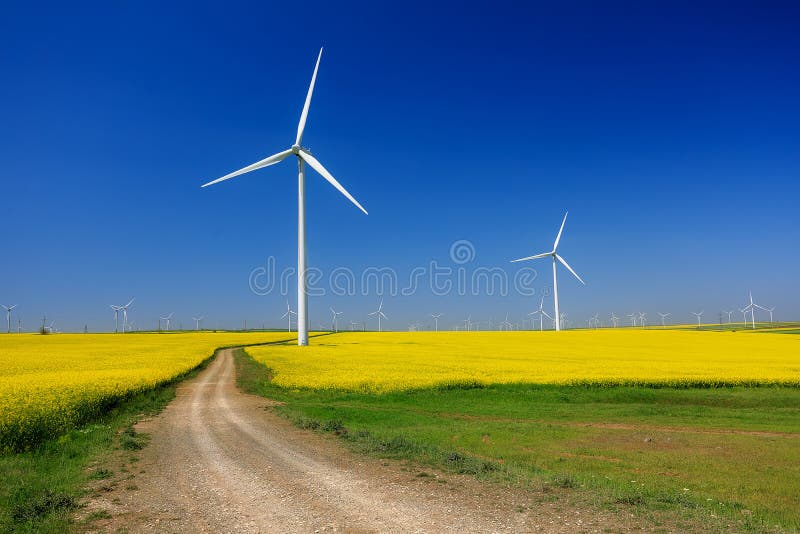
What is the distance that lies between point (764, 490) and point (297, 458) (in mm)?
13884

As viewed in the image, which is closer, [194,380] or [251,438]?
[251,438]

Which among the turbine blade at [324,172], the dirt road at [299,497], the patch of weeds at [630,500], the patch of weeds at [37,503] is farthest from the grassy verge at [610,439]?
the turbine blade at [324,172]

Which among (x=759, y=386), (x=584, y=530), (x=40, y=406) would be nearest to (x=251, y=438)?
(x=40, y=406)

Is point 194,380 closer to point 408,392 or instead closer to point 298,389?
point 298,389

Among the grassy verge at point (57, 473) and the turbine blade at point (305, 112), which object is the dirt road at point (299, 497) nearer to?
the grassy verge at point (57, 473)

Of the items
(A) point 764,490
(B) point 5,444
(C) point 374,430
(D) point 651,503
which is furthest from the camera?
(C) point 374,430

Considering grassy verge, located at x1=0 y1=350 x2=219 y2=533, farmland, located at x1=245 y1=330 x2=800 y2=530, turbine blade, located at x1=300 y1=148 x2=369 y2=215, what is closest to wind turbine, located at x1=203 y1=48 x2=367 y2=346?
turbine blade, located at x1=300 y1=148 x2=369 y2=215

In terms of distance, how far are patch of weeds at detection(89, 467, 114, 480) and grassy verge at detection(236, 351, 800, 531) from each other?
8.13 meters

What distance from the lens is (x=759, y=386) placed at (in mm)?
39031

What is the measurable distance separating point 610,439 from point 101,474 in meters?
18.7

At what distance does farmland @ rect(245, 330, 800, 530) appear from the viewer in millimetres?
15234

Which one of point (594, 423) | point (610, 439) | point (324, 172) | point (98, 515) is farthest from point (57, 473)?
point (324, 172)

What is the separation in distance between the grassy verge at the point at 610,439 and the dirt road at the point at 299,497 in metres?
1.55

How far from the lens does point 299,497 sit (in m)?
13.5
